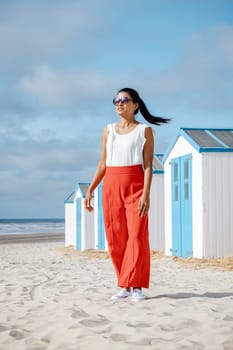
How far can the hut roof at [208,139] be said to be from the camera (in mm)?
10641

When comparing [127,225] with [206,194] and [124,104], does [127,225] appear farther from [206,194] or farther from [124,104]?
[206,194]

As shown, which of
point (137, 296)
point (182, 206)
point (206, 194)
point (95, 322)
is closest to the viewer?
point (95, 322)

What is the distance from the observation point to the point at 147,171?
180 inches

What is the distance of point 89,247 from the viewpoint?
18984 mm

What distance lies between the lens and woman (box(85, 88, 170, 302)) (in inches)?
177

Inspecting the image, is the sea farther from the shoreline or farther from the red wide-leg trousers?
the red wide-leg trousers

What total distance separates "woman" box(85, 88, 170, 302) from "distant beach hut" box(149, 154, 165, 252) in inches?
359

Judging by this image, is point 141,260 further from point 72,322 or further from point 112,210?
point 72,322

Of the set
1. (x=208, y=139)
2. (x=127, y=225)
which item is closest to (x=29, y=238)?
(x=208, y=139)

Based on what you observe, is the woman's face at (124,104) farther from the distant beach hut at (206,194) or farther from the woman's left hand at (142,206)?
the distant beach hut at (206,194)

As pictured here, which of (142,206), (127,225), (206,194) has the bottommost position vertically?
(127,225)

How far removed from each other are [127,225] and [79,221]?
1605cm

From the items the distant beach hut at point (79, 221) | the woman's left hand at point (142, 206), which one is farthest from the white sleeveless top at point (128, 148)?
the distant beach hut at point (79, 221)

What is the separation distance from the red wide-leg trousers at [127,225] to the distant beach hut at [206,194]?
20.2 ft
